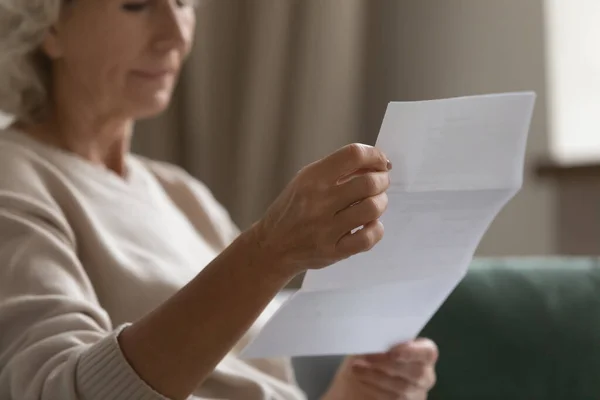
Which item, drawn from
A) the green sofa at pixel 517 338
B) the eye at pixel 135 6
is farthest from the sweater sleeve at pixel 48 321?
the green sofa at pixel 517 338

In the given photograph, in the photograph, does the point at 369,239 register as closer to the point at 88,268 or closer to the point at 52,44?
the point at 88,268

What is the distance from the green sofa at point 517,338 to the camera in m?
1.16

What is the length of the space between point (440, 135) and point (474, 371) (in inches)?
24.2

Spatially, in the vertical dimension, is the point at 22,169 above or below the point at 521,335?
above

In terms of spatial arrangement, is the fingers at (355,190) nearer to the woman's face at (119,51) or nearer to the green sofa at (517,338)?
the woman's face at (119,51)

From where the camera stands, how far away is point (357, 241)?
0.62 metres

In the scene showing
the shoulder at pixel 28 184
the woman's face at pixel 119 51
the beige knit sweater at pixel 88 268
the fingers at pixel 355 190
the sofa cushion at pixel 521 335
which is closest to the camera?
the fingers at pixel 355 190

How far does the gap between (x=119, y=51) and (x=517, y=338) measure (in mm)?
699

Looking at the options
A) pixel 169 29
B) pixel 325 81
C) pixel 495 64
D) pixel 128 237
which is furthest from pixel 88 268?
pixel 495 64

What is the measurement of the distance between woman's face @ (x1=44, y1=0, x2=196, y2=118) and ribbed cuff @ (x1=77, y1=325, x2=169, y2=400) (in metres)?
0.42

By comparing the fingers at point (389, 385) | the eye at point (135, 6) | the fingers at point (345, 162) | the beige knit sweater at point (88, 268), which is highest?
the eye at point (135, 6)

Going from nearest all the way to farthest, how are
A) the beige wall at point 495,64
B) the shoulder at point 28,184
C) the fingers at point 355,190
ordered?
1. the fingers at point 355,190
2. the shoulder at point 28,184
3. the beige wall at point 495,64

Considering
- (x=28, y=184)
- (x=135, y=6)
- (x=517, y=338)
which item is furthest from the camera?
(x=517, y=338)

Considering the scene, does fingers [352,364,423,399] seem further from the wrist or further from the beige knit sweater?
the wrist
